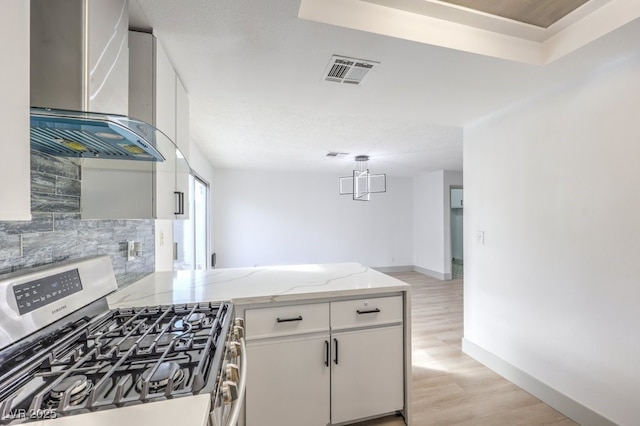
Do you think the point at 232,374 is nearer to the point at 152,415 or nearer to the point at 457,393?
the point at 152,415

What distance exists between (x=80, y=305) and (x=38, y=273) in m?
0.21

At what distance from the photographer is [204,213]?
15.7 feet

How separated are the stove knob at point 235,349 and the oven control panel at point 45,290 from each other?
620 mm

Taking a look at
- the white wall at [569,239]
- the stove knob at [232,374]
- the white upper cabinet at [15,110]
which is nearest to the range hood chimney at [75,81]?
the white upper cabinet at [15,110]

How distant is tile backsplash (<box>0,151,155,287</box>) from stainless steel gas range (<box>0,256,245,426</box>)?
90mm

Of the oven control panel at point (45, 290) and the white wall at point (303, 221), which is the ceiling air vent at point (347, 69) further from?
the white wall at point (303, 221)

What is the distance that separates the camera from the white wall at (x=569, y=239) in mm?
1524

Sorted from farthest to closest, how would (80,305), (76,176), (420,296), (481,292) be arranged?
(420,296)
(481,292)
(76,176)
(80,305)

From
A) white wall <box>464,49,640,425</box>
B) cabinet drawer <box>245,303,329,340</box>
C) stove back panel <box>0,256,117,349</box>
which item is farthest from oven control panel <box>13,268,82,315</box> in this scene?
white wall <box>464,49,640,425</box>

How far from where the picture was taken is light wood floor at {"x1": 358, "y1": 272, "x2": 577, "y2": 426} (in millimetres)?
1792

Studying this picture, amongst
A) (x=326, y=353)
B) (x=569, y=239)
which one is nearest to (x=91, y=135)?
(x=326, y=353)

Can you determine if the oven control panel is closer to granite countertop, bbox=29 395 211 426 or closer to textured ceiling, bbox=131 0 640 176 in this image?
granite countertop, bbox=29 395 211 426

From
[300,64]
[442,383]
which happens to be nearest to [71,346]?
[300,64]

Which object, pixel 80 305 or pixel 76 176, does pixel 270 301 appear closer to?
pixel 80 305
